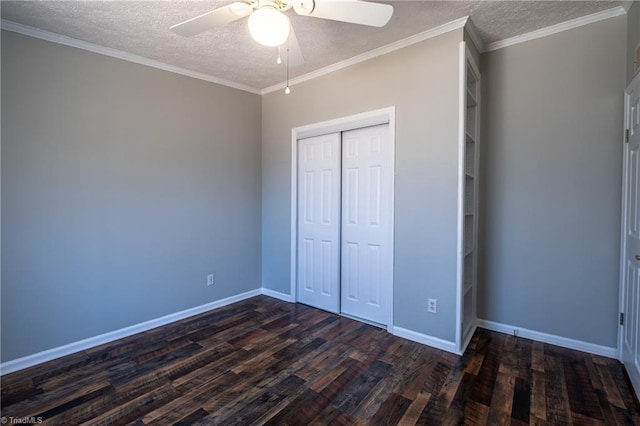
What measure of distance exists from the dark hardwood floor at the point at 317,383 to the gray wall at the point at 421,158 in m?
0.42

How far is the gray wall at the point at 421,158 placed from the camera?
260 cm

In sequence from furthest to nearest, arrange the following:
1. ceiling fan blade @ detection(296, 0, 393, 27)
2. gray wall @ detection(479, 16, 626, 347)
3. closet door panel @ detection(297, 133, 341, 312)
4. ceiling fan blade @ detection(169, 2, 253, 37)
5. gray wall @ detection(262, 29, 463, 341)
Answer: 1. closet door panel @ detection(297, 133, 341, 312)
2. gray wall @ detection(262, 29, 463, 341)
3. gray wall @ detection(479, 16, 626, 347)
4. ceiling fan blade @ detection(169, 2, 253, 37)
5. ceiling fan blade @ detection(296, 0, 393, 27)

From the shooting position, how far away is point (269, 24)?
1626 millimetres

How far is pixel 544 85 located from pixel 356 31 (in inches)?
65.7

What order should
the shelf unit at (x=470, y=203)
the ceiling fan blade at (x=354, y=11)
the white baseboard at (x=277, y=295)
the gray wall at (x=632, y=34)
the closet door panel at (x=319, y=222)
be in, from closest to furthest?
1. the ceiling fan blade at (x=354, y=11)
2. the gray wall at (x=632, y=34)
3. the shelf unit at (x=470, y=203)
4. the closet door panel at (x=319, y=222)
5. the white baseboard at (x=277, y=295)

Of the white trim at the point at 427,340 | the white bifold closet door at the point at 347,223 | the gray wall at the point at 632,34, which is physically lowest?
the white trim at the point at 427,340

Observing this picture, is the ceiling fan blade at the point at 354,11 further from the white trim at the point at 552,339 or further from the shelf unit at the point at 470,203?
the white trim at the point at 552,339

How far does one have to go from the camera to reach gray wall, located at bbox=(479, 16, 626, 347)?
2.48 m

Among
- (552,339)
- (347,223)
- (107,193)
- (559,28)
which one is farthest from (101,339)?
(559,28)

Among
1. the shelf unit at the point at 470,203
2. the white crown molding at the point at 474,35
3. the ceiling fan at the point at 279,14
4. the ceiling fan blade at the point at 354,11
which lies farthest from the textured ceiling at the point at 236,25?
the ceiling fan blade at the point at 354,11

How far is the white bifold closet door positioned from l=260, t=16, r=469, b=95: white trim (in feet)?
2.19

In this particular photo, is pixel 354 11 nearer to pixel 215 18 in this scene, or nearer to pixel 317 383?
pixel 215 18

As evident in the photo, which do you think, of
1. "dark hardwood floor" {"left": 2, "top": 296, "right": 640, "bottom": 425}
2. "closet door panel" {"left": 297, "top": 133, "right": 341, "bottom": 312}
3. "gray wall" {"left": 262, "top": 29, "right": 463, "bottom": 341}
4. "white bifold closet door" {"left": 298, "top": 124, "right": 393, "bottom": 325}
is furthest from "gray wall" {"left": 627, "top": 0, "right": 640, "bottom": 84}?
"closet door panel" {"left": 297, "top": 133, "right": 341, "bottom": 312}

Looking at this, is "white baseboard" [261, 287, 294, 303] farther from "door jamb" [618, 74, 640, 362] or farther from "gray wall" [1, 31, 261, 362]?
"door jamb" [618, 74, 640, 362]
